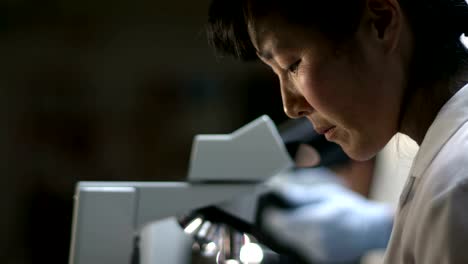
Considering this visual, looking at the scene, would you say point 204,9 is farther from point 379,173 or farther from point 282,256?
point 282,256

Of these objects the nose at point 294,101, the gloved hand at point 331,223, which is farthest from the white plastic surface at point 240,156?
the gloved hand at point 331,223

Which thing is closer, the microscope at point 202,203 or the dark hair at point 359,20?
the dark hair at point 359,20

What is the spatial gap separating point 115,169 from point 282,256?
121 cm

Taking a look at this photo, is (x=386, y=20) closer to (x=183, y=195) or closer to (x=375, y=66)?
(x=375, y=66)

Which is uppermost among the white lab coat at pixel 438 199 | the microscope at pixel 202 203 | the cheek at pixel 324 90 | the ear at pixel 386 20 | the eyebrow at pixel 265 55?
the ear at pixel 386 20

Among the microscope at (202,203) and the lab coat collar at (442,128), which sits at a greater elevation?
the lab coat collar at (442,128)

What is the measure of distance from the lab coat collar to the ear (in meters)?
0.08

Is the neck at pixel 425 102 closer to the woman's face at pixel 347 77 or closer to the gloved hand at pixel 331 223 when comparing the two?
the woman's face at pixel 347 77

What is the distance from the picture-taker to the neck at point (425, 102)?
1.96 feet

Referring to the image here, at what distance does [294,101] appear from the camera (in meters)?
0.64

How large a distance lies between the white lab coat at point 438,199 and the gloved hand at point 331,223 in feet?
2.14

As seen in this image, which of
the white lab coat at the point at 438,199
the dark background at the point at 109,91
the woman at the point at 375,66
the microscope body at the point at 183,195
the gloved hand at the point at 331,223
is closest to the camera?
the white lab coat at the point at 438,199

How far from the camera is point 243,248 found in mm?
803

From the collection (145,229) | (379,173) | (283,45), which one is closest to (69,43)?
(379,173)
